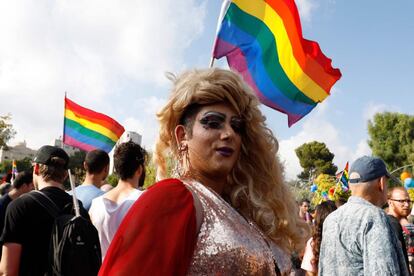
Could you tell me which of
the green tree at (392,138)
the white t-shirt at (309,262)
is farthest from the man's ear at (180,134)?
the green tree at (392,138)

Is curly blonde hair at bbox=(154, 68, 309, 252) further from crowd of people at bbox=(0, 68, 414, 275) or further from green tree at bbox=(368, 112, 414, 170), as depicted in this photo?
green tree at bbox=(368, 112, 414, 170)

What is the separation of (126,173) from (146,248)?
2660mm

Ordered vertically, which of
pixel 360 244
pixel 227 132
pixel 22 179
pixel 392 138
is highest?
pixel 392 138

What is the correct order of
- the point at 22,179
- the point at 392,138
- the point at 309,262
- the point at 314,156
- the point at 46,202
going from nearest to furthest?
1. the point at 46,202
2. the point at 309,262
3. the point at 22,179
4. the point at 392,138
5. the point at 314,156

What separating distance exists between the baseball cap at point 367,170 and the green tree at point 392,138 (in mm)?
49527

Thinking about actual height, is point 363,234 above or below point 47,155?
below

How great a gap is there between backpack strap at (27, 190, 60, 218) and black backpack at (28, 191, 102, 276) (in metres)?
0.07

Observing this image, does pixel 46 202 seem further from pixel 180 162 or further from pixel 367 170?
pixel 367 170

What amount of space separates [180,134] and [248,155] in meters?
0.40

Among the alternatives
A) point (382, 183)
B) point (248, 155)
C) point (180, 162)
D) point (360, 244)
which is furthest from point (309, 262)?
point (180, 162)

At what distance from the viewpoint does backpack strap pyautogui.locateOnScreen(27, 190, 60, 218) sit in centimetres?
311

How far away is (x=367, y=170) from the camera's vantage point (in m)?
3.70

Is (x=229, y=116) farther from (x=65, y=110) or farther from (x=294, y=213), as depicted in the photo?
(x=65, y=110)

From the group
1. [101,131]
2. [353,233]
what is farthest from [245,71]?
[101,131]
